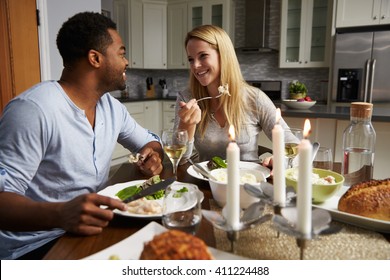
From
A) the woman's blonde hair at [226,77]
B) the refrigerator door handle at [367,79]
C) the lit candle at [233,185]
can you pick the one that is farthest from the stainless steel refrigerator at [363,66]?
the lit candle at [233,185]

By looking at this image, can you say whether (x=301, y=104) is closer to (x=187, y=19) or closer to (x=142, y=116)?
(x=142, y=116)

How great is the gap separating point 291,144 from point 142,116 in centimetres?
398

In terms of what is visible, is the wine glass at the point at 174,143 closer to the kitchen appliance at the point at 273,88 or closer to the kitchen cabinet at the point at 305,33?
the kitchen cabinet at the point at 305,33

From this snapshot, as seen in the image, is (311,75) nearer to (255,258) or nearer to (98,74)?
(98,74)

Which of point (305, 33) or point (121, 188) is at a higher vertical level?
point (305, 33)

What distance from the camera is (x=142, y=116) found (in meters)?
4.96

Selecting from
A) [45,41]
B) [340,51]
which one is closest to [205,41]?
[45,41]

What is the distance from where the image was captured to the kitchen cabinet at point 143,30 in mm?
5023

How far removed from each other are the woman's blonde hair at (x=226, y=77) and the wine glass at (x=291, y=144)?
1.71 feet

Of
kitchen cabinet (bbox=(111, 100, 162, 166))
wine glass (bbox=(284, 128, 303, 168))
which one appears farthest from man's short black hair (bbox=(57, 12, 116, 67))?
kitchen cabinet (bbox=(111, 100, 162, 166))

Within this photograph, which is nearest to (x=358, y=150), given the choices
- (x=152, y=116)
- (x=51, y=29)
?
(x=51, y=29)

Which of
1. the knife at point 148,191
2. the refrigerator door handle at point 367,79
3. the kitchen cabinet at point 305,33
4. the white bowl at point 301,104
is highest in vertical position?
the kitchen cabinet at point 305,33

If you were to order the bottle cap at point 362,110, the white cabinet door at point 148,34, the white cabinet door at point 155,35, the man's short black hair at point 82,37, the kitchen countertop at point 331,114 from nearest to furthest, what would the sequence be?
the bottle cap at point 362,110 < the man's short black hair at point 82,37 < the kitchen countertop at point 331,114 < the white cabinet door at point 148,34 < the white cabinet door at point 155,35

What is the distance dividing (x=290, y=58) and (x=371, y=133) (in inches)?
145
